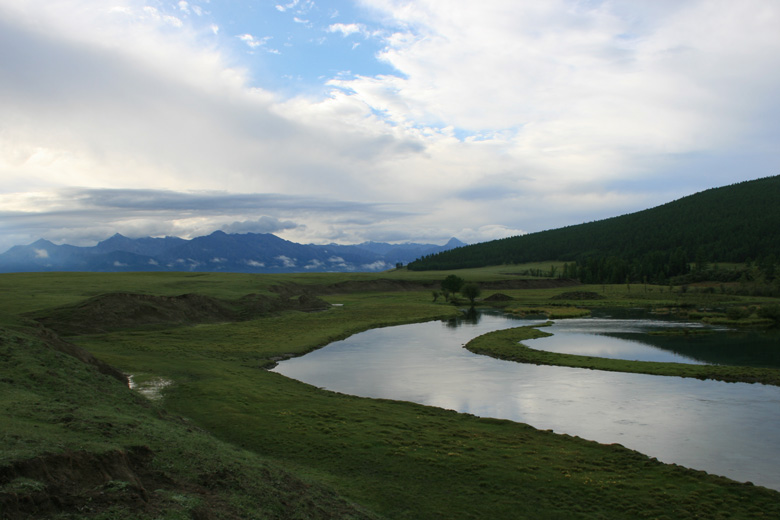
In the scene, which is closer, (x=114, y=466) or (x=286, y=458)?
(x=114, y=466)

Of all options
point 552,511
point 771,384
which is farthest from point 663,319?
point 552,511

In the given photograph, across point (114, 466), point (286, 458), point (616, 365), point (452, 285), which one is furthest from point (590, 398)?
point (452, 285)

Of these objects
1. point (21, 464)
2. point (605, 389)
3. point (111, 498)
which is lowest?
point (605, 389)

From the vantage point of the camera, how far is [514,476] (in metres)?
19.8

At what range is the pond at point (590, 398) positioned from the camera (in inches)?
971

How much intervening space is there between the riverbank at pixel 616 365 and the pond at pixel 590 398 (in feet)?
4.78

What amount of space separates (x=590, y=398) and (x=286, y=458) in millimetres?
23158

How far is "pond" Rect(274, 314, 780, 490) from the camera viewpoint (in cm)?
2466

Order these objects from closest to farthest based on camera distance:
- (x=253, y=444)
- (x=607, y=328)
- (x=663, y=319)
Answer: (x=253, y=444) < (x=607, y=328) < (x=663, y=319)

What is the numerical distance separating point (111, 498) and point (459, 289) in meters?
119

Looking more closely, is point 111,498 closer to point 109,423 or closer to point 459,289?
point 109,423

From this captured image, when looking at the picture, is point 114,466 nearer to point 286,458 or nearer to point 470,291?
point 286,458

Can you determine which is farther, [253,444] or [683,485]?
[253,444]

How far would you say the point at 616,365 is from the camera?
4519 cm
